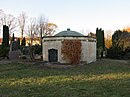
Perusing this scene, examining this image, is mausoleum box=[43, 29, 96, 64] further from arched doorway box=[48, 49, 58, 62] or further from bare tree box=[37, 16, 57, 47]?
bare tree box=[37, 16, 57, 47]

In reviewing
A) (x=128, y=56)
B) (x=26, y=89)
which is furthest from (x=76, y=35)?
(x=26, y=89)

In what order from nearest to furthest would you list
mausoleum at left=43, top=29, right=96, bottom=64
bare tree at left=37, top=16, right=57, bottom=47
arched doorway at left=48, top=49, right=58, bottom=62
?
mausoleum at left=43, top=29, right=96, bottom=64, arched doorway at left=48, top=49, right=58, bottom=62, bare tree at left=37, top=16, right=57, bottom=47

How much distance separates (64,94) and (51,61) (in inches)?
947

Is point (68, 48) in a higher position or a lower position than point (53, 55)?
higher

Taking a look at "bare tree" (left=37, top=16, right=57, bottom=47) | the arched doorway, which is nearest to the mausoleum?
the arched doorway

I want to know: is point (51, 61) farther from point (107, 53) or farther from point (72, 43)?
point (107, 53)

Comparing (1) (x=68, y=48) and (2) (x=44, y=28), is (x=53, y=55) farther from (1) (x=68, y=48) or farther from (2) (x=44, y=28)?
(2) (x=44, y=28)

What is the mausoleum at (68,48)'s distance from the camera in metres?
36.6

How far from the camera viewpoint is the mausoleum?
3662 cm

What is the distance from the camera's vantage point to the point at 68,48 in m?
36.6

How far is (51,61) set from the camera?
37.6 m

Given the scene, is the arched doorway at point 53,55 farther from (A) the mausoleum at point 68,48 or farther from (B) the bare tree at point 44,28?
(B) the bare tree at point 44,28

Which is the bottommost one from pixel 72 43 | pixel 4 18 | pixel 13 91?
pixel 13 91

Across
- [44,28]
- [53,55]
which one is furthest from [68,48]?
[44,28]
